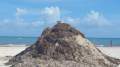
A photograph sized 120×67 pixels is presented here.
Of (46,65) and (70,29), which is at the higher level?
(70,29)

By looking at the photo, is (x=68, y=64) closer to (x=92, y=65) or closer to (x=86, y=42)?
(x=92, y=65)

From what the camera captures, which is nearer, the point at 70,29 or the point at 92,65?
the point at 92,65

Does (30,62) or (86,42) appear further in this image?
(86,42)

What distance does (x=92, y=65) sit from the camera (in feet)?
77.8

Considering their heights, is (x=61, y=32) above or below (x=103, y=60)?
above

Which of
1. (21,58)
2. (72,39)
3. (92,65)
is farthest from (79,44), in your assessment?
(21,58)

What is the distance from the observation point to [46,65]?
2308 centimetres

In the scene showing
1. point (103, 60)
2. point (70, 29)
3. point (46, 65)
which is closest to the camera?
point (46, 65)

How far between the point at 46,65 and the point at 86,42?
4.11 meters

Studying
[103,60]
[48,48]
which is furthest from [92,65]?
[48,48]

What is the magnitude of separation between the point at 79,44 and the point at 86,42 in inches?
31.1

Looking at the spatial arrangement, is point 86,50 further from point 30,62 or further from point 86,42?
point 30,62

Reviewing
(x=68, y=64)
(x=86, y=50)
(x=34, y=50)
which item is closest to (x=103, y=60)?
(x=86, y=50)

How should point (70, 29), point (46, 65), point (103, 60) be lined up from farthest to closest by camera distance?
point (70, 29)
point (103, 60)
point (46, 65)
